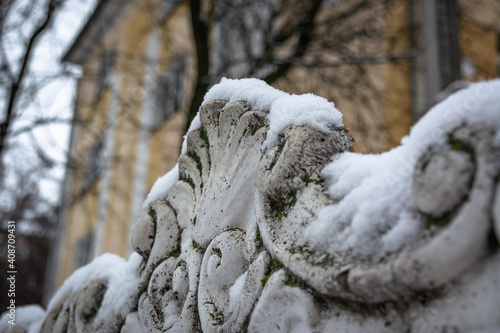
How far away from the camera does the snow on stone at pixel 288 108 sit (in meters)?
1.17

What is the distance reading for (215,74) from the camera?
4.50 metres

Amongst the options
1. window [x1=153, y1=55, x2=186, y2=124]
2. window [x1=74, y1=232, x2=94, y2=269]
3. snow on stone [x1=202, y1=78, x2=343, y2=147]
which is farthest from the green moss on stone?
window [x1=74, y1=232, x2=94, y2=269]

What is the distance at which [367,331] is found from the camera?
0.87 meters

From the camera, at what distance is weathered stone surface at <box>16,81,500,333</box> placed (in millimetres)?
757

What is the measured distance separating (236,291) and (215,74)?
3.51 meters

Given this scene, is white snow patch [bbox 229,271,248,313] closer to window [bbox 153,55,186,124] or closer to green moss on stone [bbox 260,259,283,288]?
green moss on stone [bbox 260,259,283,288]

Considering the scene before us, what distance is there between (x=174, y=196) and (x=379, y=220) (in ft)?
2.73

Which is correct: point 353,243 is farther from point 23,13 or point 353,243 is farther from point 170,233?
point 23,13

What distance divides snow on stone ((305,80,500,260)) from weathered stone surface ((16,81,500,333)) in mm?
13

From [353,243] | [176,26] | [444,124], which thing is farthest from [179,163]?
[176,26]

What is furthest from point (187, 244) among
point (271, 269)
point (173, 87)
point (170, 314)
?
point (173, 87)

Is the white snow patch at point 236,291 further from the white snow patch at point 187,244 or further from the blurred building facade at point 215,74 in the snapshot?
the blurred building facade at point 215,74

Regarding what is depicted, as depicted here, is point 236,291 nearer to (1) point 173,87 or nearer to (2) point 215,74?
(2) point 215,74

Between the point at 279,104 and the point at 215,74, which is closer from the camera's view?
the point at 279,104
